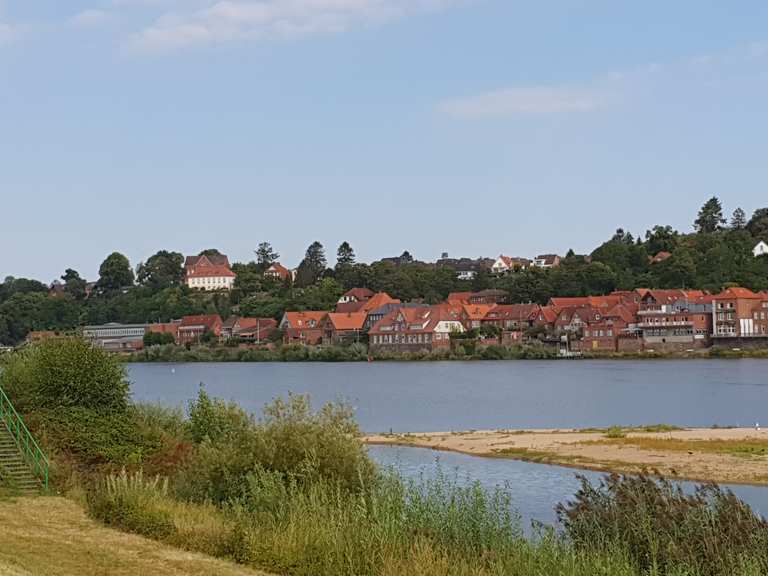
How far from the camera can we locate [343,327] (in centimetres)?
15462

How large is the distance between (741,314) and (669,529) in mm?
121682

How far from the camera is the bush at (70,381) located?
966 inches

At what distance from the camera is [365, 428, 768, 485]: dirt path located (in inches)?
1262

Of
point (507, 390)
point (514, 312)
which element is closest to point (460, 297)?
point (514, 312)

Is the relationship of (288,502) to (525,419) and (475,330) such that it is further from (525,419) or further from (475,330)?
(475,330)

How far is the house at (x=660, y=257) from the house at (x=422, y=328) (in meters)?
35.7

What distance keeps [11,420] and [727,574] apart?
15.6 m

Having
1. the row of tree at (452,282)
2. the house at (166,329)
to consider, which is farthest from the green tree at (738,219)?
the house at (166,329)

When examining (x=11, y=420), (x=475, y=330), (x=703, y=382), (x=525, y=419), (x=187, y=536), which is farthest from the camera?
(x=475, y=330)

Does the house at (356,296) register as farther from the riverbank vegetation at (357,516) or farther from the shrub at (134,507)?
the shrub at (134,507)

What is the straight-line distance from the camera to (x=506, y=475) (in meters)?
33.3

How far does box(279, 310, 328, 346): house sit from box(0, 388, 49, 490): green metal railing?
13176 centimetres

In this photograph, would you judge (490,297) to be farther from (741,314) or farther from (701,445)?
(701,445)

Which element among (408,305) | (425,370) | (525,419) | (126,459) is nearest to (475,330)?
(408,305)
